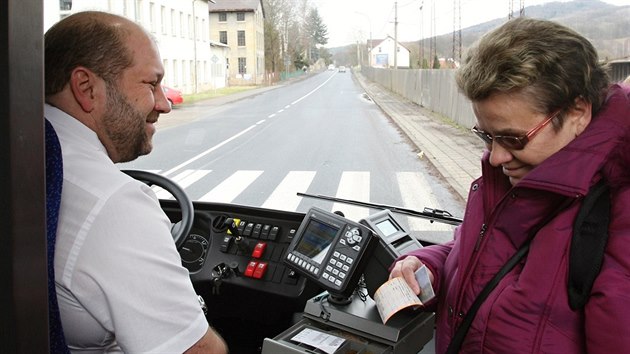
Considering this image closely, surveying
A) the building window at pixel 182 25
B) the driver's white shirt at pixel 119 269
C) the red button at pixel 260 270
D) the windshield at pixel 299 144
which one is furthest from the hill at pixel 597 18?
the building window at pixel 182 25

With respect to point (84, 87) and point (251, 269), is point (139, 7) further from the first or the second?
point (251, 269)

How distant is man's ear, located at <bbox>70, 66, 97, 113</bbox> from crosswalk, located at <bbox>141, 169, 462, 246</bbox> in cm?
157

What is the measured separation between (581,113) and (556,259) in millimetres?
377

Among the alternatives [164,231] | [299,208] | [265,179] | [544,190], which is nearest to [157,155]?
[265,179]

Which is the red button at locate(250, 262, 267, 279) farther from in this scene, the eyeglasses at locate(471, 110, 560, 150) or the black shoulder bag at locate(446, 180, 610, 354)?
the black shoulder bag at locate(446, 180, 610, 354)

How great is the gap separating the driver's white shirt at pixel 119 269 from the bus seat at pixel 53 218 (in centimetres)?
8

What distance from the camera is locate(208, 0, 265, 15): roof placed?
159 inches

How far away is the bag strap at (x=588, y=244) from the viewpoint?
4.39ft

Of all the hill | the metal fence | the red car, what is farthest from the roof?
the metal fence

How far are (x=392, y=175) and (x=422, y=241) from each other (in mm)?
2560

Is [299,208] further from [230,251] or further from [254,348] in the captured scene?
[254,348]

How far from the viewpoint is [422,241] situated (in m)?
2.56

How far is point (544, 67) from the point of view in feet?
4.86

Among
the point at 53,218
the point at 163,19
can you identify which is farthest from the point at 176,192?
the point at 53,218
